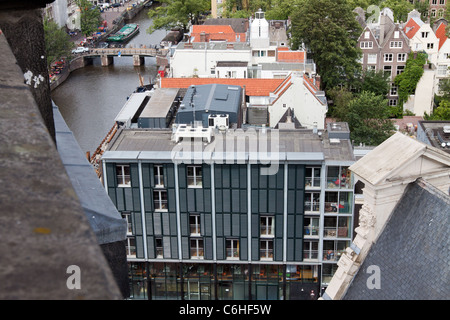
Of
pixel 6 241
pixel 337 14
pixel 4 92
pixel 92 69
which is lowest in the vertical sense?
pixel 92 69

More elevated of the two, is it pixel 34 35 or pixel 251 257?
pixel 34 35

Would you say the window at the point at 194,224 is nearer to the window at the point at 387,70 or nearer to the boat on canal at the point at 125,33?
the window at the point at 387,70

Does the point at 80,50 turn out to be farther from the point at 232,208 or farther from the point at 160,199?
the point at 232,208

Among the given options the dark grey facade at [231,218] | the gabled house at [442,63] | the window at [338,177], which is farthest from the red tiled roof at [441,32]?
the window at [338,177]
